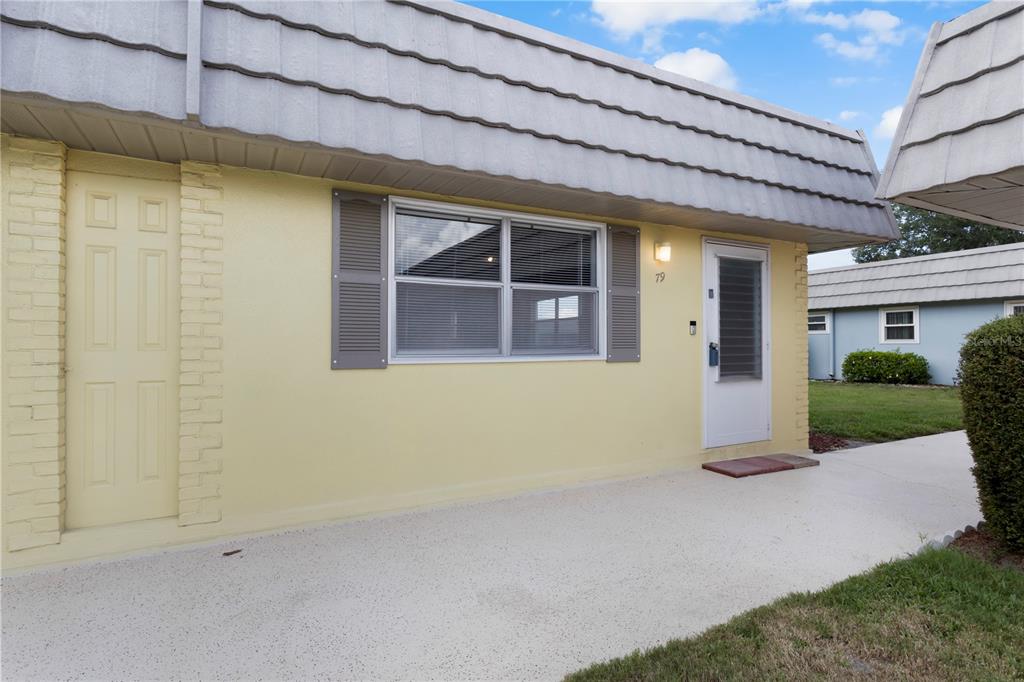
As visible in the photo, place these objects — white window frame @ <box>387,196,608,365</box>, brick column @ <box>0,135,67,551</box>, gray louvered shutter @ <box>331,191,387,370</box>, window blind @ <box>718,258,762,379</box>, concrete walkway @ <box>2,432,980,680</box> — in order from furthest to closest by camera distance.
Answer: window blind @ <box>718,258,762,379</box>
white window frame @ <box>387,196,608,365</box>
gray louvered shutter @ <box>331,191,387,370</box>
brick column @ <box>0,135,67,551</box>
concrete walkway @ <box>2,432,980,680</box>

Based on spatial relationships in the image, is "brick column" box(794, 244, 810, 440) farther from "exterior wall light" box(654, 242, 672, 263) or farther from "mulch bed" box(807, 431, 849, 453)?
"exterior wall light" box(654, 242, 672, 263)

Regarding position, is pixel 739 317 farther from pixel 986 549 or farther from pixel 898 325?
pixel 898 325

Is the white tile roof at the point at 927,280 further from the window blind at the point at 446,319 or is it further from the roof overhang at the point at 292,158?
the window blind at the point at 446,319

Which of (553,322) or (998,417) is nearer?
(998,417)

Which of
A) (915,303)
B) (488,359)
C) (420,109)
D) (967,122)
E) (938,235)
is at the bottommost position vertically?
(488,359)

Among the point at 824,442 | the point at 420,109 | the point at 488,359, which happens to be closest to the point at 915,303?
the point at 824,442

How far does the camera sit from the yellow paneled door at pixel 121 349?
3059mm

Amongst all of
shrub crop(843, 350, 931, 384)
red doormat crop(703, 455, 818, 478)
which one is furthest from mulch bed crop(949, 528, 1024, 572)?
shrub crop(843, 350, 931, 384)

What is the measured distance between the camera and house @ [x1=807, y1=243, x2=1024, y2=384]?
40.4 feet

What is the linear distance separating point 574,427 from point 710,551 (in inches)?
64.0

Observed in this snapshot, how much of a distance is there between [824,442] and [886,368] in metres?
9.35

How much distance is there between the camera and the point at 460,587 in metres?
2.69

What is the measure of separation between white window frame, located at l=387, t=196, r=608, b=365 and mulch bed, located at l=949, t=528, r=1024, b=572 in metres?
2.71

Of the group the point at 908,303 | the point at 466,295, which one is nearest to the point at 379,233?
the point at 466,295
